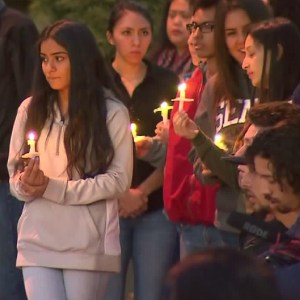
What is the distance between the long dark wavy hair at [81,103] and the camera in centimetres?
562

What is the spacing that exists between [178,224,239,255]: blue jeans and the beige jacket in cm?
47

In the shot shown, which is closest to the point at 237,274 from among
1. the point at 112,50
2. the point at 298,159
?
the point at 298,159

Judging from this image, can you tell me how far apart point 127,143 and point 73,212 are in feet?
1.39

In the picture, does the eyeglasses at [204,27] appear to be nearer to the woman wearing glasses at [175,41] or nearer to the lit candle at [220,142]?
the lit candle at [220,142]

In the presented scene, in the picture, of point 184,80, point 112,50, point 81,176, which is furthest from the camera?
point 112,50

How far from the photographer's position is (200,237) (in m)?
5.97

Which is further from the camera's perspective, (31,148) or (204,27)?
(204,27)

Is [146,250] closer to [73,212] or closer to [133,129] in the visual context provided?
[133,129]

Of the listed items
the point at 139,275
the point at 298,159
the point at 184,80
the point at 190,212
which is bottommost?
the point at 139,275

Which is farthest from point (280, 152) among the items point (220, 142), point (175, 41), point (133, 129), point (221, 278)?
point (175, 41)

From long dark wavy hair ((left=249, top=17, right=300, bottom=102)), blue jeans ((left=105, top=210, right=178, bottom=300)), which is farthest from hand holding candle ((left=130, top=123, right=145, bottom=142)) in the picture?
long dark wavy hair ((left=249, top=17, right=300, bottom=102))

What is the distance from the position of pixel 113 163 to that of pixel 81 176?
162 millimetres

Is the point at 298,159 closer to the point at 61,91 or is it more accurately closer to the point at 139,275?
the point at 61,91

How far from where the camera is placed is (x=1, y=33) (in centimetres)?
668
